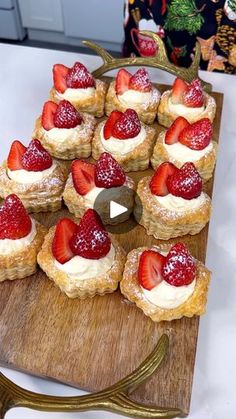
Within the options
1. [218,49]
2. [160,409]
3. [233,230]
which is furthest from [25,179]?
[218,49]

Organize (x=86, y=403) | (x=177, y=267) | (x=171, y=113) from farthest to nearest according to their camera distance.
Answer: (x=171, y=113), (x=177, y=267), (x=86, y=403)

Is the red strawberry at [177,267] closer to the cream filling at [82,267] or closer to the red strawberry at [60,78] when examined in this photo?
the cream filling at [82,267]

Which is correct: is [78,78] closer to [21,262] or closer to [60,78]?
[60,78]

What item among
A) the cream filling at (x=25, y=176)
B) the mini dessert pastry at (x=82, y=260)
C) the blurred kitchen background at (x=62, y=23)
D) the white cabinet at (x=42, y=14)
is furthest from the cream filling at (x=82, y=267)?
the white cabinet at (x=42, y=14)

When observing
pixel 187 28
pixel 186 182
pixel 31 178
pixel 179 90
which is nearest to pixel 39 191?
pixel 31 178

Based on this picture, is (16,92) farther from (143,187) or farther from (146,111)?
(143,187)

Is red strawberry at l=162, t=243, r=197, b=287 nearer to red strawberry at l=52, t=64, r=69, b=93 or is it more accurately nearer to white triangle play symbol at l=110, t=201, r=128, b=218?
white triangle play symbol at l=110, t=201, r=128, b=218
